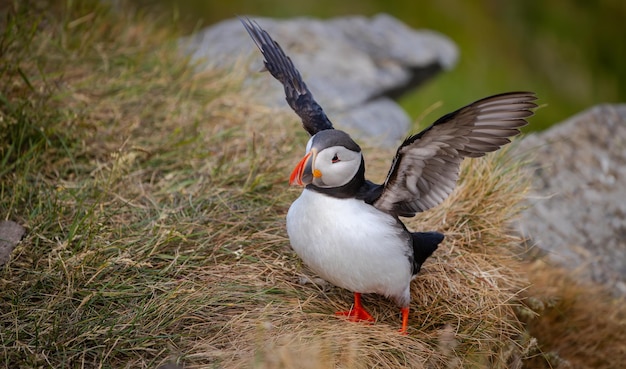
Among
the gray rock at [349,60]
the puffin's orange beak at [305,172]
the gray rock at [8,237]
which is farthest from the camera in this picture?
the gray rock at [349,60]

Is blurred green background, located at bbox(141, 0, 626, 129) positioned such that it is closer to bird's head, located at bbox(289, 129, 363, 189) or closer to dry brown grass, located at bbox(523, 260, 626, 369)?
dry brown grass, located at bbox(523, 260, 626, 369)

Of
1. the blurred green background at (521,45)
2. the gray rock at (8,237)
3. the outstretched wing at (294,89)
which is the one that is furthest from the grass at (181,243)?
the blurred green background at (521,45)

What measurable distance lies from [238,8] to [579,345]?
4.97m

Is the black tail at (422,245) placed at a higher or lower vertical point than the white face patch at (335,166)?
lower

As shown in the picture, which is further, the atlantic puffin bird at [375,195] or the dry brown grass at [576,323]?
the dry brown grass at [576,323]

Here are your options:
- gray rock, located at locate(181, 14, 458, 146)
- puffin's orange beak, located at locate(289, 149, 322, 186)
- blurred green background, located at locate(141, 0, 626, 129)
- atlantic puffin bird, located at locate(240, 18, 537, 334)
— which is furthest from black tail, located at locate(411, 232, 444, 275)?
blurred green background, located at locate(141, 0, 626, 129)

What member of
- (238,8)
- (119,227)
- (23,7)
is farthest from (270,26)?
(119,227)

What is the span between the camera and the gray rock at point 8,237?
2897mm

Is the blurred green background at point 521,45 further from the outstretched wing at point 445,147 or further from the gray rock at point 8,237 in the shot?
the outstretched wing at point 445,147

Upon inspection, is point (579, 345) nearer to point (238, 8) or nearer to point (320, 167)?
point (320, 167)

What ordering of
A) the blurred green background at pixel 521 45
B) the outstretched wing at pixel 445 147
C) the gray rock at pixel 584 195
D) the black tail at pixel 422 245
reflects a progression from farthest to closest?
the blurred green background at pixel 521 45
the gray rock at pixel 584 195
the black tail at pixel 422 245
the outstretched wing at pixel 445 147

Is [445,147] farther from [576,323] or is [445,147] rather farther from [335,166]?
[576,323]

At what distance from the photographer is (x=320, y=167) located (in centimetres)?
254

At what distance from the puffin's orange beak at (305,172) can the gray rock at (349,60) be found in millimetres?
1929
